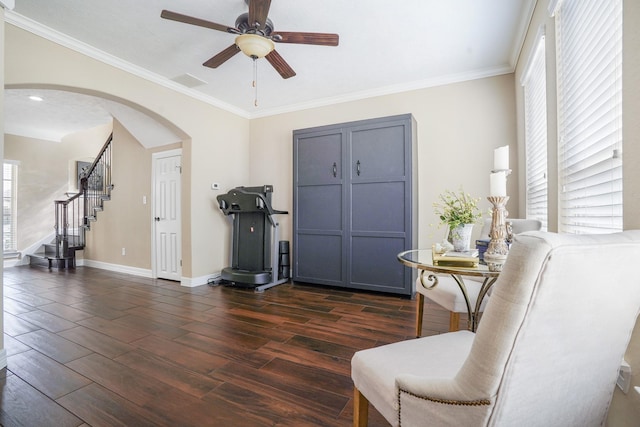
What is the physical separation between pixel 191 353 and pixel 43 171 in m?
6.60

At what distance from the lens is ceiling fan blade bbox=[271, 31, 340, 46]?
212 centimetres

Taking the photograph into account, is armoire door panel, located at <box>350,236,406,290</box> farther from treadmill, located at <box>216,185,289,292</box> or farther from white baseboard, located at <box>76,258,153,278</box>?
white baseboard, located at <box>76,258,153,278</box>

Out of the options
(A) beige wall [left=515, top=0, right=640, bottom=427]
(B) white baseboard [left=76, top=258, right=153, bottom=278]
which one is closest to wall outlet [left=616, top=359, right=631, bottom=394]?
(A) beige wall [left=515, top=0, right=640, bottom=427]

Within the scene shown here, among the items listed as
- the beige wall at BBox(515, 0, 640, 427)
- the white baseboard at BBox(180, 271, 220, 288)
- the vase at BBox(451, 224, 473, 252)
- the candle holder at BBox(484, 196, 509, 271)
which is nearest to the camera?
the beige wall at BBox(515, 0, 640, 427)

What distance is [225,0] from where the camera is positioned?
2.16 m

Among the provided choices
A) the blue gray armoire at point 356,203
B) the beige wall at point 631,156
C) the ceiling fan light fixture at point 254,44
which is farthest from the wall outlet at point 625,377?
the ceiling fan light fixture at point 254,44

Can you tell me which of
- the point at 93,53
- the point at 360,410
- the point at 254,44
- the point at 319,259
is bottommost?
the point at 360,410

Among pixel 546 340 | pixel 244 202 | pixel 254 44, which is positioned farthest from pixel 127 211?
pixel 546 340

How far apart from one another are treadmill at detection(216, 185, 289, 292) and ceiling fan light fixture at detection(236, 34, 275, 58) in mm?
1781

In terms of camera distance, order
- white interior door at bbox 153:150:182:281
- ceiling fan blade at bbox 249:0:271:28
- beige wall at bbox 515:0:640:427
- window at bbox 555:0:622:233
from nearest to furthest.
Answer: beige wall at bbox 515:0:640:427
window at bbox 555:0:622:233
ceiling fan blade at bbox 249:0:271:28
white interior door at bbox 153:150:182:281

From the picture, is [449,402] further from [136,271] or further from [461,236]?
[136,271]

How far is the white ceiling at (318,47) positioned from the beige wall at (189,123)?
0.12 m

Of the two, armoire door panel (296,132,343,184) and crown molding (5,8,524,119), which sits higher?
crown molding (5,8,524,119)

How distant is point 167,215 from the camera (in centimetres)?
432
